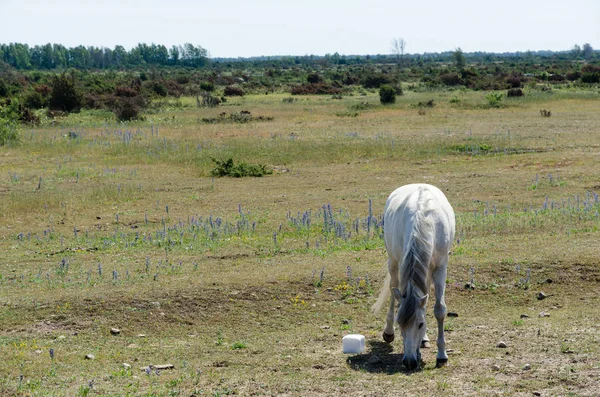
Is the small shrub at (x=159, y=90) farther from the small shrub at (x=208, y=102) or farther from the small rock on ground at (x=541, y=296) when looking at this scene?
the small rock on ground at (x=541, y=296)

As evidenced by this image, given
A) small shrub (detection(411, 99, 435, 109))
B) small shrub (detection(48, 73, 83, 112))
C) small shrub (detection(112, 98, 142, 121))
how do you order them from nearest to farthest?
small shrub (detection(112, 98, 142, 121)), small shrub (detection(411, 99, 435, 109)), small shrub (detection(48, 73, 83, 112))

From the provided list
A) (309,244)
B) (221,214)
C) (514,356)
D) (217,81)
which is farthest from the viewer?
(217,81)

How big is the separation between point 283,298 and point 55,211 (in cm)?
965

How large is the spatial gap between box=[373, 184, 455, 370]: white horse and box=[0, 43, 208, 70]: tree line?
520 ft

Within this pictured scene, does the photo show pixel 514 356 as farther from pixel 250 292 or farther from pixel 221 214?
pixel 221 214

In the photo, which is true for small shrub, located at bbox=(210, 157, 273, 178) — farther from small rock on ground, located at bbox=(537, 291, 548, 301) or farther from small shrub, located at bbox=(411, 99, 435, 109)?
small shrub, located at bbox=(411, 99, 435, 109)

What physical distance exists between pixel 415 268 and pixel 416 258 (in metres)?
0.10

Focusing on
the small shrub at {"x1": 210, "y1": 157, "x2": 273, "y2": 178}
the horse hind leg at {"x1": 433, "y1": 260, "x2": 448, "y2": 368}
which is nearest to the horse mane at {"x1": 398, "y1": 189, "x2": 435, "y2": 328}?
the horse hind leg at {"x1": 433, "y1": 260, "x2": 448, "y2": 368}

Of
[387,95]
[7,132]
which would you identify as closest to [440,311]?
[7,132]

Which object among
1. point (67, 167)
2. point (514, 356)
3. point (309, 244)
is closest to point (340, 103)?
point (67, 167)

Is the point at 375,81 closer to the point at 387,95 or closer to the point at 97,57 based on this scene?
the point at 387,95

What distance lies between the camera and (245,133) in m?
31.5

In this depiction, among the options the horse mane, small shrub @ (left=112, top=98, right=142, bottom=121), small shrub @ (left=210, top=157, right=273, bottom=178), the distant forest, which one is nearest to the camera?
the horse mane

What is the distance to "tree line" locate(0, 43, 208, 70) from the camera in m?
164
